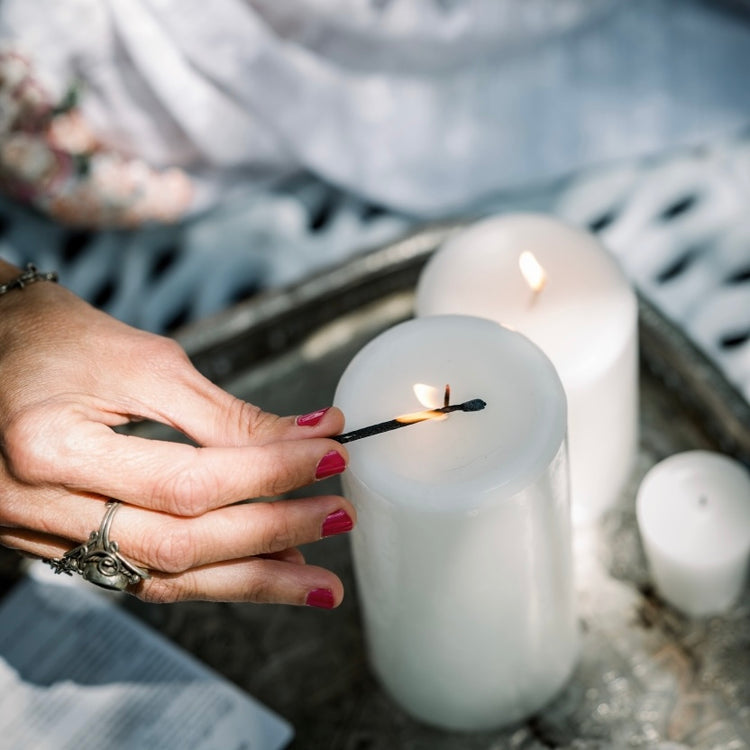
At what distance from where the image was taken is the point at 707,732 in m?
0.53

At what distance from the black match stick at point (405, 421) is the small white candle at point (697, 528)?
0.18m

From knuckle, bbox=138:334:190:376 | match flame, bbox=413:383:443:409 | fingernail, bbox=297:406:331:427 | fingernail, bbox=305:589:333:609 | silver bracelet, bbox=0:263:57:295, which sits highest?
silver bracelet, bbox=0:263:57:295

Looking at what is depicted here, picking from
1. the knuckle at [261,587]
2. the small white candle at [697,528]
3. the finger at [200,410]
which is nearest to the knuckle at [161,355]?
the finger at [200,410]

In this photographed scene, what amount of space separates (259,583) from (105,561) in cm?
7

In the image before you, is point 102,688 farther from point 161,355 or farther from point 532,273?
point 532,273

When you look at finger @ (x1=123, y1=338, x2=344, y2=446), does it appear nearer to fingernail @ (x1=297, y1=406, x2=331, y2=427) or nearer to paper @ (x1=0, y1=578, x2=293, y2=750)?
fingernail @ (x1=297, y1=406, x2=331, y2=427)

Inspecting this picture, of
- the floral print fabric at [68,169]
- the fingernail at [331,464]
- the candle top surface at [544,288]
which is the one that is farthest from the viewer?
the floral print fabric at [68,169]

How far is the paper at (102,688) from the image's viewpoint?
55cm

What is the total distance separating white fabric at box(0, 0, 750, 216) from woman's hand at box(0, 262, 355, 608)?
0.33m

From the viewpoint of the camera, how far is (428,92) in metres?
0.81

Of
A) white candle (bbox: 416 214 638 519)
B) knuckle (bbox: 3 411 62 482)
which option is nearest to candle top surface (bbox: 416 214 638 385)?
white candle (bbox: 416 214 638 519)

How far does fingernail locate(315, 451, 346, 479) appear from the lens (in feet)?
1.36

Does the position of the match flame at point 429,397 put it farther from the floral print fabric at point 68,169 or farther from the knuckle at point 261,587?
the floral print fabric at point 68,169

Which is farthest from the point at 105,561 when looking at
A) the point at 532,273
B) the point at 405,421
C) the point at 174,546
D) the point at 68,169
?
the point at 68,169
